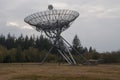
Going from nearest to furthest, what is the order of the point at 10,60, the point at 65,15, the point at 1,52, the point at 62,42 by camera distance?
the point at 65,15
the point at 62,42
the point at 1,52
the point at 10,60

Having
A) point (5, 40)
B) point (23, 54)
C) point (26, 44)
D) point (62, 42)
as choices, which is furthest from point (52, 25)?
point (5, 40)

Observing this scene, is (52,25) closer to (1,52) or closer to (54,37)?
(54,37)

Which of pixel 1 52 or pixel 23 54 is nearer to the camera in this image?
pixel 1 52

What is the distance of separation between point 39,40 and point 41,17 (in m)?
84.7

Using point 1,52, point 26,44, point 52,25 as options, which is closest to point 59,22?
point 52,25

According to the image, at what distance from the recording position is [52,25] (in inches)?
3396

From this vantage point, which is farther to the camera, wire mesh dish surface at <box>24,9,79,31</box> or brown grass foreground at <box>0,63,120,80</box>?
wire mesh dish surface at <box>24,9,79,31</box>

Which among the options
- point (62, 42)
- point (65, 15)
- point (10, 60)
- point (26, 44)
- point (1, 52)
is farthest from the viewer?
point (26, 44)

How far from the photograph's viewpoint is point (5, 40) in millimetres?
171500

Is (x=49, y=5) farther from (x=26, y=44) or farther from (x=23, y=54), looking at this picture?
(x=26, y=44)

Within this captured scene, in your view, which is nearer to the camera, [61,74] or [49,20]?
[61,74]

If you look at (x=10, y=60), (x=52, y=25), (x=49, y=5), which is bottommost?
(x=10, y=60)

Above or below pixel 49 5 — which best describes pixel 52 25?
below

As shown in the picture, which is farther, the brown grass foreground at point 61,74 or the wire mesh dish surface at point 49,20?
the wire mesh dish surface at point 49,20
